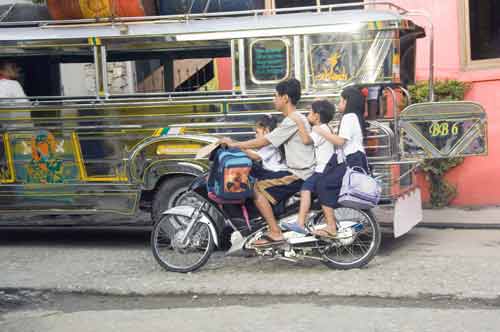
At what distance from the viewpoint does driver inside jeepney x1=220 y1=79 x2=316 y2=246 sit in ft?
24.4

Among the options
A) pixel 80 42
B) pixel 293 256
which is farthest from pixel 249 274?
pixel 80 42

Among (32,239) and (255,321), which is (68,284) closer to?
(255,321)

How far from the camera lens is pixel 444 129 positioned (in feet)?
26.1

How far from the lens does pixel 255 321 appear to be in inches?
235

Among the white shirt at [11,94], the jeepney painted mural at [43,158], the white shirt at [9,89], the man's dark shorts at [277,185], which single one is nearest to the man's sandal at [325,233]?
the man's dark shorts at [277,185]

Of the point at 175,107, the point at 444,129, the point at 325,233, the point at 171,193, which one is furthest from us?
the point at 171,193

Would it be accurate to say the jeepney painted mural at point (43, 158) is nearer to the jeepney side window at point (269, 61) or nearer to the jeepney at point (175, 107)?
the jeepney at point (175, 107)

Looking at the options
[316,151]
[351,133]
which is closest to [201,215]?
[316,151]

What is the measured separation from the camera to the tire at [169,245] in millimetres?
7535

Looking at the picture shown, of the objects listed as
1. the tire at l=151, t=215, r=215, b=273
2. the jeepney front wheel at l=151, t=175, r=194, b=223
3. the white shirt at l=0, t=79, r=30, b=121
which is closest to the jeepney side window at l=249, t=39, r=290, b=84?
the jeepney front wheel at l=151, t=175, r=194, b=223

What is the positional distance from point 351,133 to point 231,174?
127cm

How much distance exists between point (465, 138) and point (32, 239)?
18.1 ft

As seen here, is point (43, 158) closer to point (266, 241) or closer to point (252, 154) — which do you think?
point (252, 154)

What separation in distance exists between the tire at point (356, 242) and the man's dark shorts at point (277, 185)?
38 cm
